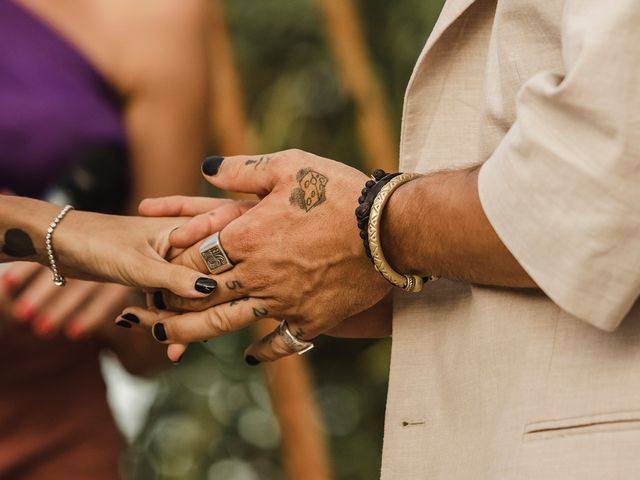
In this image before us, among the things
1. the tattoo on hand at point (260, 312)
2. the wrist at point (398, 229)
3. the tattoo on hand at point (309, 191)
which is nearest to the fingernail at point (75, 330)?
the tattoo on hand at point (260, 312)

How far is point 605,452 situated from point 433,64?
508 millimetres

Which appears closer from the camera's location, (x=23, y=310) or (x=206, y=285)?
(x=206, y=285)

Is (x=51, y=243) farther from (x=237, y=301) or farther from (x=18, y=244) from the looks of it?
(x=237, y=301)

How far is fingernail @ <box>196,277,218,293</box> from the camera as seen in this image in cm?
129

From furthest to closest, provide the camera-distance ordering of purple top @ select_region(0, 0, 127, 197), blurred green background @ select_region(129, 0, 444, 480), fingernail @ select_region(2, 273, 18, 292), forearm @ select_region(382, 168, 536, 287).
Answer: blurred green background @ select_region(129, 0, 444, 480)
purple top @ select_region(0, 0, 127, 197)
fingernail @ select_region(2, 273, 18, 292)
forearm @ select_region(382, 168, 536, 287)

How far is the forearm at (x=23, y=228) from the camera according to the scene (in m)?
1.38

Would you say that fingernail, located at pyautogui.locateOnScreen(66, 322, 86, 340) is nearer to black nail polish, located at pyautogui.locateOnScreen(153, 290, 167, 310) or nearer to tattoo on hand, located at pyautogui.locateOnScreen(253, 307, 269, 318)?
black nail polish, located at pyautogui.locateOnScreen(153, 290, 167, 310)

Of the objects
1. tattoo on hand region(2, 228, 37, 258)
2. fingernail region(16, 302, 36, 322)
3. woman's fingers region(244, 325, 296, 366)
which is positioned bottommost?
fingernail region(16, 302, 36, 322)

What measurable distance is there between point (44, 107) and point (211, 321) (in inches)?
22.4

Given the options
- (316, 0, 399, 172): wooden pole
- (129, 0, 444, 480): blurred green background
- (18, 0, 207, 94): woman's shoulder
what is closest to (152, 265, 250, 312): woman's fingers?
(18, 0, 207, 94): woman's shoulder

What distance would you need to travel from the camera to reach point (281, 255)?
1.22 m

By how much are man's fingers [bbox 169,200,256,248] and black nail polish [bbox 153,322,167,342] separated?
11cm

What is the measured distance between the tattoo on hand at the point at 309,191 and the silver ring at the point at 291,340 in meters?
0.18

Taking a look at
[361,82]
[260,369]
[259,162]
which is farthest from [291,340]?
[260,369]
